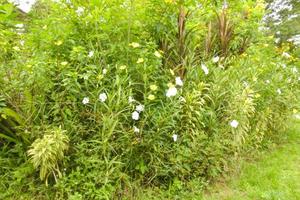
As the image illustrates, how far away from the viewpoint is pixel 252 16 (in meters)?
4.59

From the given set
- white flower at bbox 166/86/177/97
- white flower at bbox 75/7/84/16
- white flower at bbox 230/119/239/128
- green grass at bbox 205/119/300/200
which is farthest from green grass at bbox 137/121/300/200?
white flower at bbox 75/7/84/16

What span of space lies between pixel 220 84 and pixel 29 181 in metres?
2.13

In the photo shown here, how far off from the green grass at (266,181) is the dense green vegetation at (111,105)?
0.68 ft

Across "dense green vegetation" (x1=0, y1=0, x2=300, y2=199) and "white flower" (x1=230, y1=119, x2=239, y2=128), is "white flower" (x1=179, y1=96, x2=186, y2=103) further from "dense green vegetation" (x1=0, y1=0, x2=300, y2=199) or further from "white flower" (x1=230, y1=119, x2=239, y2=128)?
"white flower" (x1=230, y1=119, x2=239, y2=128)

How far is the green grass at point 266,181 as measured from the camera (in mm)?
3129

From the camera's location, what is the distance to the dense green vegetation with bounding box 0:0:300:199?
267 centimetres

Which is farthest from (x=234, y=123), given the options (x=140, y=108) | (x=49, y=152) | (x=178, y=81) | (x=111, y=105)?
(x=49, y=152)

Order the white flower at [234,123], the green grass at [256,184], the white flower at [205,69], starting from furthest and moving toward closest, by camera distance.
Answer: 1. the white flower at [205,69]
2. the white flower at [234,123]
3. the green grass at [256,184]

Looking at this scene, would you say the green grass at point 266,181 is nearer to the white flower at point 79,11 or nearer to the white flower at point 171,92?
the white flower at point 171,92

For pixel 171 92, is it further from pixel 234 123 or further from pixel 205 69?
pixel 234 123

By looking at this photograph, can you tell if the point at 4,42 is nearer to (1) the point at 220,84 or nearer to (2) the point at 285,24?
(1) the point at 220,84

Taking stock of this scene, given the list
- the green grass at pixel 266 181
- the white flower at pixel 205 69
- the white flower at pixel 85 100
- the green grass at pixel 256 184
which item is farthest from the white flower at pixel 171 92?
the green grass at pixel 266 181

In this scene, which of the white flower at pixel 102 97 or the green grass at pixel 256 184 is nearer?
the white flower at pixel 102 97

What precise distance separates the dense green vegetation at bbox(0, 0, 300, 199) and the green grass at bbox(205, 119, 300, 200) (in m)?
0.21
